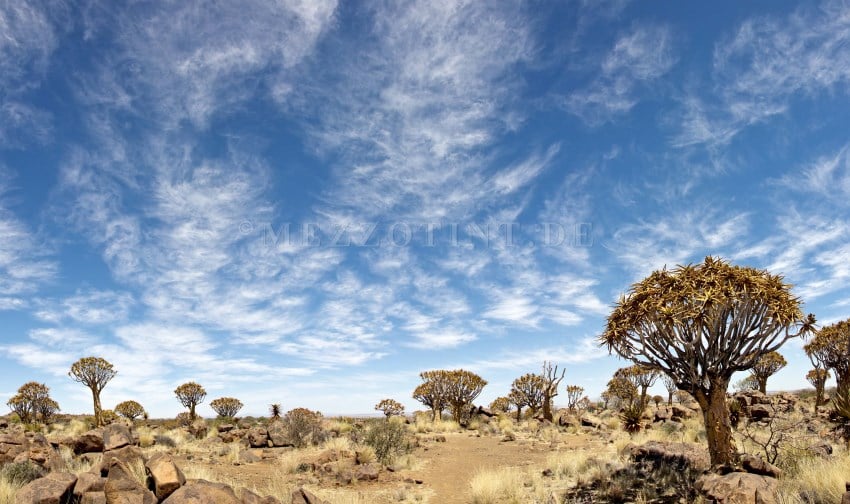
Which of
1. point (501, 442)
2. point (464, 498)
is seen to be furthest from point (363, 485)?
point (501, 442)

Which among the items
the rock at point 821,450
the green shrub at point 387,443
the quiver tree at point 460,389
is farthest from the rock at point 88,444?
the quiver tree at point 460,389

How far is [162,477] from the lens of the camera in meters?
8.27

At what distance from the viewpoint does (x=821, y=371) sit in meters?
35.5

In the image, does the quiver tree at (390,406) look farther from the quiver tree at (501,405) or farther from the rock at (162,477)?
the rock at (162,477)

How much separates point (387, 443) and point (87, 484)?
12.3 metres

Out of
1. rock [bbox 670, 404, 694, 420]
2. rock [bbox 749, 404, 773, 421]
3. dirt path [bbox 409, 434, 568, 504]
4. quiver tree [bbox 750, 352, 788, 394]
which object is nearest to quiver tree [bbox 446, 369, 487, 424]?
dirt path [bbox 409, 434, 568, 504]

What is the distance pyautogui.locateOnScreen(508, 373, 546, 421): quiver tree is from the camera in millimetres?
38375

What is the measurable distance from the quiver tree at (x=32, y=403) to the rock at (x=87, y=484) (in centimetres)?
3733

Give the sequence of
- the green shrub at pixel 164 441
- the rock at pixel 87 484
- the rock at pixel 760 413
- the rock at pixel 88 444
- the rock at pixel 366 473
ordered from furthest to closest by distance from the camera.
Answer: the rock at pixel 760 413
the green shrub at pixel 164 441
the rock at pixel 366 473
the rock at pixel 88 444
the rock at pixel 87 484

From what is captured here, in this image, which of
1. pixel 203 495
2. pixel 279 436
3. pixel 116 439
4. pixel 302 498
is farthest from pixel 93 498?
pixel 279 436

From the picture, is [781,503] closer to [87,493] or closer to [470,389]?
[87,493]

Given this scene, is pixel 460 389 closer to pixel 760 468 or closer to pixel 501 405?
pixel 501 405

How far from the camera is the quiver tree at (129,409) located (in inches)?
1722

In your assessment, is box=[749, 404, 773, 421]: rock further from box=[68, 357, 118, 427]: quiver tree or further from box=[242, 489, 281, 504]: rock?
box=[68, 357, 118, 427]: quiver tree
